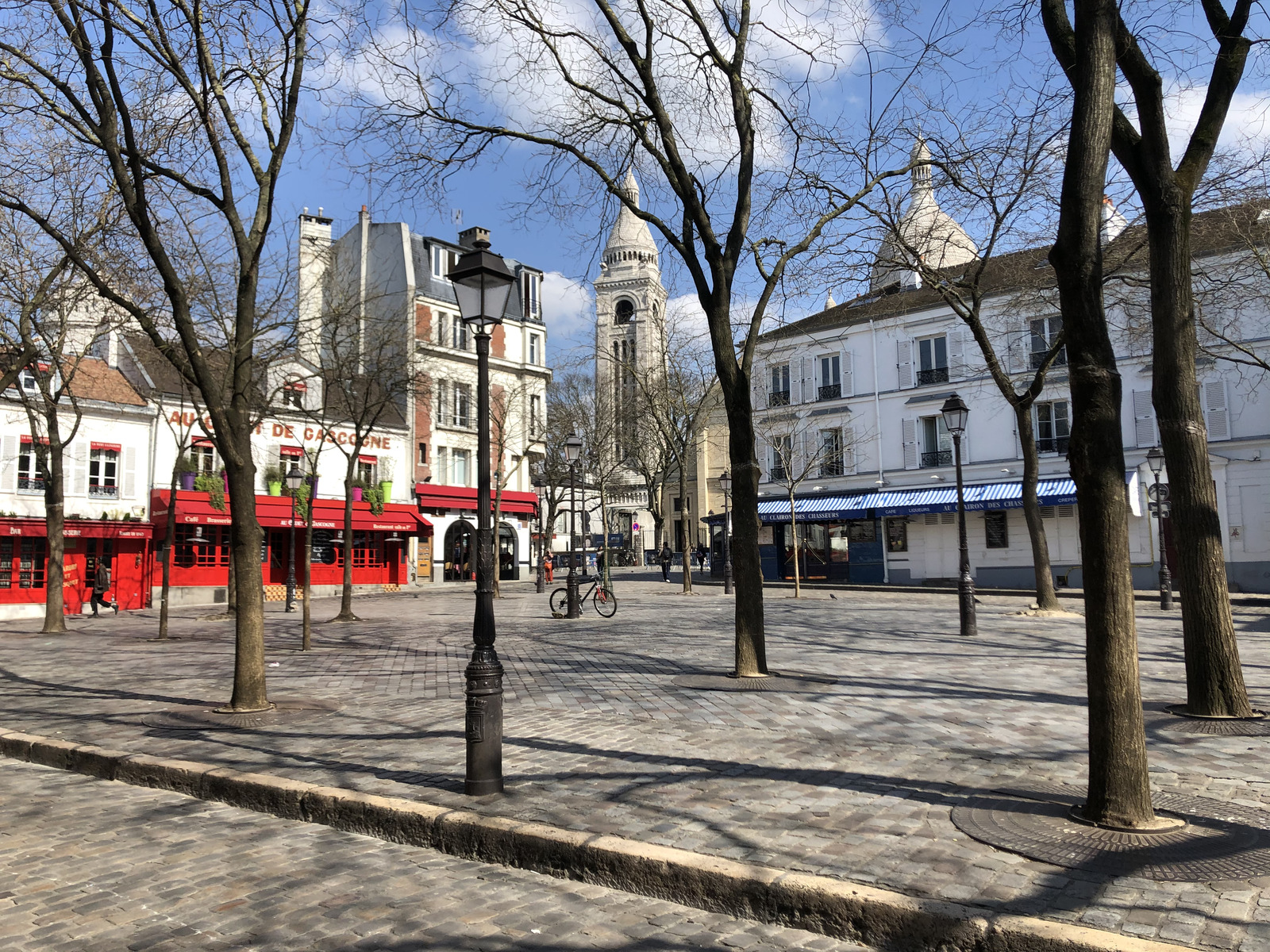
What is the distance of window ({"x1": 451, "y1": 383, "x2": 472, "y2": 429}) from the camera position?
40031 millimetres

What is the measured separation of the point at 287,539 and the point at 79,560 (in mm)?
7414

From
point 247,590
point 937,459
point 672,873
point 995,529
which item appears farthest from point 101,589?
point 995,529

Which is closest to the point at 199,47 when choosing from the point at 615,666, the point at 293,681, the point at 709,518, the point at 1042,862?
the point at 293,681

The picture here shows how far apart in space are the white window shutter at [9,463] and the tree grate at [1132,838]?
92.1ft

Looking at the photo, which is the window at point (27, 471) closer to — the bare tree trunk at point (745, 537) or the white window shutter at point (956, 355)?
the bare tree trunk at point (745, 537)

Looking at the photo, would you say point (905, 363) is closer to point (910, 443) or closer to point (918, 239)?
point (910, 443)

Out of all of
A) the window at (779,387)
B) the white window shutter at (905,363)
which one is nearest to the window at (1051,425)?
the white window shutter at (905,363)

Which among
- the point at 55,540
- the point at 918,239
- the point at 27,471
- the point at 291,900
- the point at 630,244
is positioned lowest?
the point at 291,900

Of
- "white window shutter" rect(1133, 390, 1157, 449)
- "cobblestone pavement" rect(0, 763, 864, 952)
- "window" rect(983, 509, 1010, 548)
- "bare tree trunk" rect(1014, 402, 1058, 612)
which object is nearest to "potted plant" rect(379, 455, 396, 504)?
"window" rect(983, 509, 1010, 548)

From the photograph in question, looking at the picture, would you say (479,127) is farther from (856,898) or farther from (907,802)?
(856,898)

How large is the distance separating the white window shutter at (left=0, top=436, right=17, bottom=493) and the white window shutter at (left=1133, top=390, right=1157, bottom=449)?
34022 millimetres

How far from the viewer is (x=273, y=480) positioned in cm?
3238

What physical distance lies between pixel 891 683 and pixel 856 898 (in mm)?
5965

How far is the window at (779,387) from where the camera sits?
3688cm
